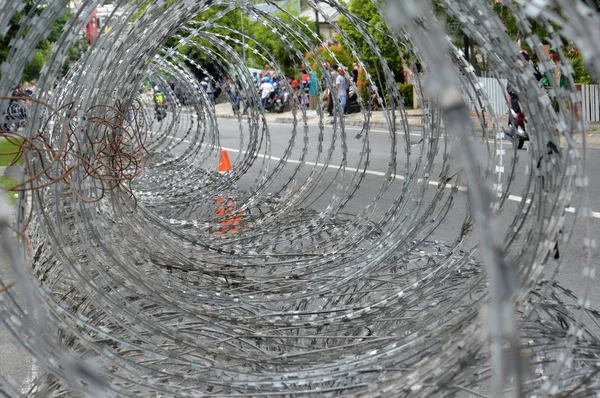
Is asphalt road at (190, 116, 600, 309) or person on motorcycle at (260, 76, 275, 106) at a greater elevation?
person on motorcycle at (260, 76, 275, 106)

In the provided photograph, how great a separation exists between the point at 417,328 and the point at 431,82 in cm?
244

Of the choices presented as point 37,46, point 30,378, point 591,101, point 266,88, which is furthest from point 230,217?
point 266,88

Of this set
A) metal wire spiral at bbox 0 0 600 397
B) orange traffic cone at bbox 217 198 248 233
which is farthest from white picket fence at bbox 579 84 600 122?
metal wire spiral at bbox 0 0 600 397

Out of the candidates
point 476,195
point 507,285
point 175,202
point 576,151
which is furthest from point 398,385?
point 175,202

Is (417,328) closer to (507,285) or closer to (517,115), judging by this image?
(507,285)

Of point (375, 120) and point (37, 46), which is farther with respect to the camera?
point (375, 120)

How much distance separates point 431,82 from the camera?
1838 millimetres

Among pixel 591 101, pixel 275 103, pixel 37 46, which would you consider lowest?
pixel 591 101

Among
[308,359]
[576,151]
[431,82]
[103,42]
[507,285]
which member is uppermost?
[103,42]

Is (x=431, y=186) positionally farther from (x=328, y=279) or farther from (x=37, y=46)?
(x=37, y=46)

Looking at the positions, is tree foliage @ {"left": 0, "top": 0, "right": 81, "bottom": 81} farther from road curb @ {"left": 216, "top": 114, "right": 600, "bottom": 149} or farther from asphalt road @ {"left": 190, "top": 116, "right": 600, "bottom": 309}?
road curb @ {"left": 216, "top": 114, "right": 600, "bottom": 149}

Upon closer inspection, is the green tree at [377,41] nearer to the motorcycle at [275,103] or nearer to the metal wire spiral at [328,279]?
the motorcycle at [275,103]

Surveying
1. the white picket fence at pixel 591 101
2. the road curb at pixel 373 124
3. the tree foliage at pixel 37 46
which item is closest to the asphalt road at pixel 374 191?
the road curb at pixel 373 124

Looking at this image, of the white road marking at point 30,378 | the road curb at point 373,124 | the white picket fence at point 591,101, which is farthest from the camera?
the white picket fence at point 591,101
